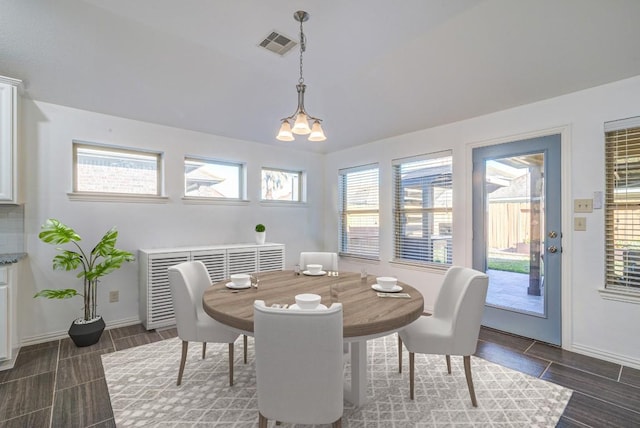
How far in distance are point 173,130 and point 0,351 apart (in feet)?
8.82

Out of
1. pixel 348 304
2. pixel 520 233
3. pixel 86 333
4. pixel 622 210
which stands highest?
pixel 622 210

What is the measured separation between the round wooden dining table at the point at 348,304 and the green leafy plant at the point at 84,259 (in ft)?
4.92

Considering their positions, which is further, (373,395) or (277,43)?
(277,43)

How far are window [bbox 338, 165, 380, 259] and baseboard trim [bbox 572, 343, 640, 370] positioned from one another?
247 centimetres

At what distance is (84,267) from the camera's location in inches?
117

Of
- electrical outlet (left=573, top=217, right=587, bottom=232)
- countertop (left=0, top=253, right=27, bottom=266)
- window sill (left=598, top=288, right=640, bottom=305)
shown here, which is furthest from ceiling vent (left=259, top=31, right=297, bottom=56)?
window sill (left=598, top=288, right=640, bottom=305)

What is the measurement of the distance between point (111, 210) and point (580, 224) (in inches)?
190

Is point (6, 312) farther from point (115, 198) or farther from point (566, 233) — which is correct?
point (566, 233)

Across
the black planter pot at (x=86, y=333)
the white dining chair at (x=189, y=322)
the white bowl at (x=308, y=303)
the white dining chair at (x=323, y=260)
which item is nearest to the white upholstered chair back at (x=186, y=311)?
the white dining chair at (x=189, y=322)

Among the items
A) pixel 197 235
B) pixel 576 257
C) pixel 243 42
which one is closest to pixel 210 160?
pixel 197 235

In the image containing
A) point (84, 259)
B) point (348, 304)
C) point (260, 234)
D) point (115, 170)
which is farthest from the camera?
point (260, 234)

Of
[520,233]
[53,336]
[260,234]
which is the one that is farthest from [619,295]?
[53,336]

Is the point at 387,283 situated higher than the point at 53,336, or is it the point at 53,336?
the point at 387,283

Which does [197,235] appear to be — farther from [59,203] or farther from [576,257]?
[576,257]
